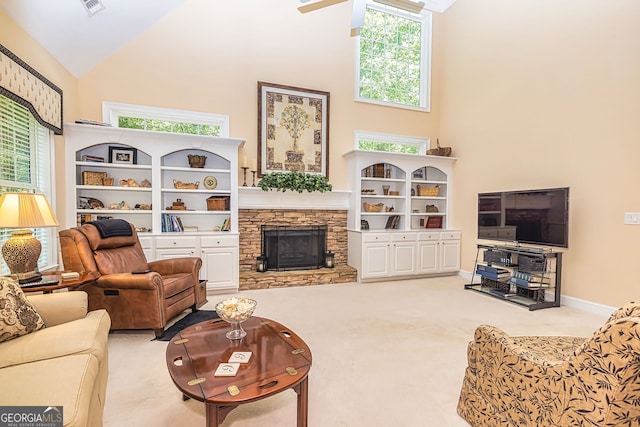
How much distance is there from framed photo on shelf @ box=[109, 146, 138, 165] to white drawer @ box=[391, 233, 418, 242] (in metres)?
4.12

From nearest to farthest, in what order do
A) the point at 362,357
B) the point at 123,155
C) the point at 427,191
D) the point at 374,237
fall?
the point at 362,357
the point at 123,155
the point at 374,237
the point at 427,191

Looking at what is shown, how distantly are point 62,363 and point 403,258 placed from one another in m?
4.68

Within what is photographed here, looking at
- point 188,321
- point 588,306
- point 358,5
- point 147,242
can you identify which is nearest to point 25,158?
point 147,242

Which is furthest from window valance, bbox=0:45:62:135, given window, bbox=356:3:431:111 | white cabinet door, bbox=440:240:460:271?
white cabinet door, bbox=440:240:460:271

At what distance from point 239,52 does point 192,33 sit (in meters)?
0.72

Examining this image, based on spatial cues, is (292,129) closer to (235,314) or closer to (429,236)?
(429,236)

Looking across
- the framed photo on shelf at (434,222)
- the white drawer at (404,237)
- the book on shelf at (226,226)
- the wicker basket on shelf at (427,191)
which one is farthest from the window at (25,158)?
the framed photo on shelf at (434,222)

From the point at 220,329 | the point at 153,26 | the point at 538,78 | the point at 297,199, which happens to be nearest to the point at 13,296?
the point at 220,329

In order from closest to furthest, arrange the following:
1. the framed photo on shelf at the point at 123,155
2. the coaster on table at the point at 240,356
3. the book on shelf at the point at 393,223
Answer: the coaster on table at the point at 240,356 < the framed photo on shelf at the point at 123,155 < the book on shelf at the point at 393,223

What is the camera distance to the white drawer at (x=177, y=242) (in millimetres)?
4191

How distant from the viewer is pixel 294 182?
4902mm

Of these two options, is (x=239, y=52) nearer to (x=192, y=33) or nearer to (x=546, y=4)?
(x=192, y=33)

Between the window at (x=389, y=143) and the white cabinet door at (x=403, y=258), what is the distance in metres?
1.83

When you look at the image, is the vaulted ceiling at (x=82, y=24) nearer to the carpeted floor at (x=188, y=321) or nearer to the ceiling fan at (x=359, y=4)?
the ceiling fan at (x=359, y=4)
